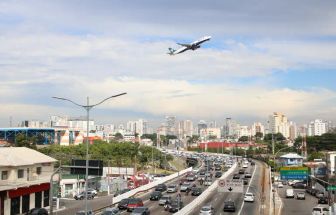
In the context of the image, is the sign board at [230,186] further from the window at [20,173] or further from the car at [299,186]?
the car at [299,186]

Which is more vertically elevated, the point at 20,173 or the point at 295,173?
the point at 20,173

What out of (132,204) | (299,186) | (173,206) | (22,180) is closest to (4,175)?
Answer: (22,180)

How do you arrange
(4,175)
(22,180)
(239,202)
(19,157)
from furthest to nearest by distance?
1. (239,202)
2. (19,157)
3. (22,180)
4. (4,175)

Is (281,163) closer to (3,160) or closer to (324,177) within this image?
(324,177)

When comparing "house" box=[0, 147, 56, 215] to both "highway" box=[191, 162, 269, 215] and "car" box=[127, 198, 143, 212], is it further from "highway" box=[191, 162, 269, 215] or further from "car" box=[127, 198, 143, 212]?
"highway" box=[191, 162, 269, 215]

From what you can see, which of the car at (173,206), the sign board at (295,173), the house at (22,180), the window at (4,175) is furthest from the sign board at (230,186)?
the window at (4,175)

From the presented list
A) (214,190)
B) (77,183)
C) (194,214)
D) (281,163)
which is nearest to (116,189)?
(77,183)

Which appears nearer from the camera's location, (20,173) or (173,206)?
(20,173)

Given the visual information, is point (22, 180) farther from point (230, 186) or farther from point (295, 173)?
point (295, 173)
